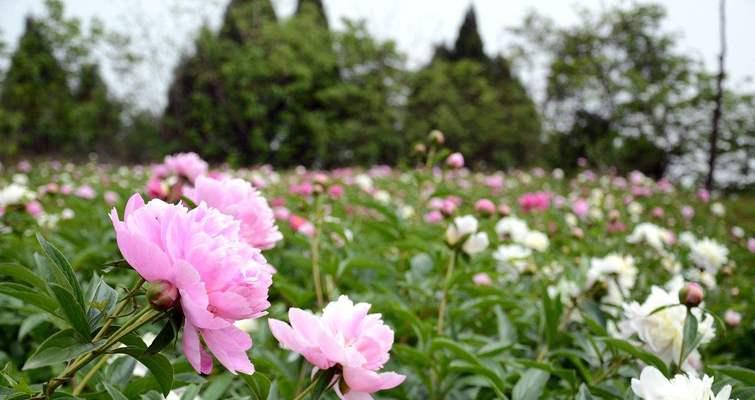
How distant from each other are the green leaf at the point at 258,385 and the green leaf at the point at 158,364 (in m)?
0.11

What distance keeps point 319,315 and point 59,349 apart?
0.72 meters

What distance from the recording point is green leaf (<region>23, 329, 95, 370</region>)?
37 cm

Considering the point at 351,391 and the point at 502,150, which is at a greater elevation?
the point at 351,391

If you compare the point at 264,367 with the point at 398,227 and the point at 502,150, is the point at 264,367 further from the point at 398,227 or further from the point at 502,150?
the point at 502,150

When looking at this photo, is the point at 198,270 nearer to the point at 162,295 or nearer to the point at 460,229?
the point at 162,295

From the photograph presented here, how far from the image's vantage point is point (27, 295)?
15.8 inches

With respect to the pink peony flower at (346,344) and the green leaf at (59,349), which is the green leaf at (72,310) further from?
the pink peony flower at (346,344)

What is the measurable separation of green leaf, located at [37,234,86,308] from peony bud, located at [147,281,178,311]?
0.21 ft

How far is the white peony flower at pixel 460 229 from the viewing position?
1.06 meters

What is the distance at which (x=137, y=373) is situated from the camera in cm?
80

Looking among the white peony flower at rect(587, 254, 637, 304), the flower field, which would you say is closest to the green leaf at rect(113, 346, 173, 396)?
the flower field

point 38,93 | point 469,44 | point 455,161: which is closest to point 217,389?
point 455,161

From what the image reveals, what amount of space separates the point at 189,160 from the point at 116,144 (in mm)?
17821

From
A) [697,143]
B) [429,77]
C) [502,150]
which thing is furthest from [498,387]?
[502,150]
